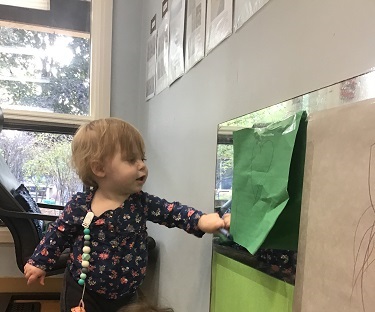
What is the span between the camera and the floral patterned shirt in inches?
48.4

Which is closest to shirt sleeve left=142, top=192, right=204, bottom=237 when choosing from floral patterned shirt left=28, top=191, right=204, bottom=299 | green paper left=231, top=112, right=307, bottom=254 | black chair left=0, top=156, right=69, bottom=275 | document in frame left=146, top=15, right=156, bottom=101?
floral patterned shirt left=28, top=191, right=204, bottom=299

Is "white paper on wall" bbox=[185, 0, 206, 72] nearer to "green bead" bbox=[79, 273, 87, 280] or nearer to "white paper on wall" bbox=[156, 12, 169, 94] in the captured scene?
"white paper on wall" bbox=[156, 12, 169, 94]

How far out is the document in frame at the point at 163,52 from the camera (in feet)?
5.84

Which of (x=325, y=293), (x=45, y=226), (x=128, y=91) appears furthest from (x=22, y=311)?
(x=325, y=293)

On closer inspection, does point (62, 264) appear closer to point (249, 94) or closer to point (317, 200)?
point (249, 94)

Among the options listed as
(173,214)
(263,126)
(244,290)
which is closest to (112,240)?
(173,214)

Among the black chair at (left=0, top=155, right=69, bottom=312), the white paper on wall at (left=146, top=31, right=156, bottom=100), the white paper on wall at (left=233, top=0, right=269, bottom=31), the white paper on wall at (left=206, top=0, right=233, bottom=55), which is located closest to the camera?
the white paper on wall at (left=233, top=0, right=269, bottom=31)

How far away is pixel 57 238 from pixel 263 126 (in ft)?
2.43

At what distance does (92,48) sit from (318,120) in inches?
79.2

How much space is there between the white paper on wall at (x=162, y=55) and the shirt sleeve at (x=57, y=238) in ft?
2.36

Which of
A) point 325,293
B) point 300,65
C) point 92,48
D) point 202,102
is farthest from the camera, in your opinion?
point 92,48

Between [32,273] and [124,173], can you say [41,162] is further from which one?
[124,173]

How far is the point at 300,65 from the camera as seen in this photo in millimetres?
779

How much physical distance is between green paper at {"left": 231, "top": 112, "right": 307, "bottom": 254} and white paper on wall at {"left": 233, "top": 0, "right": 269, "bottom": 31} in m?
0.28
